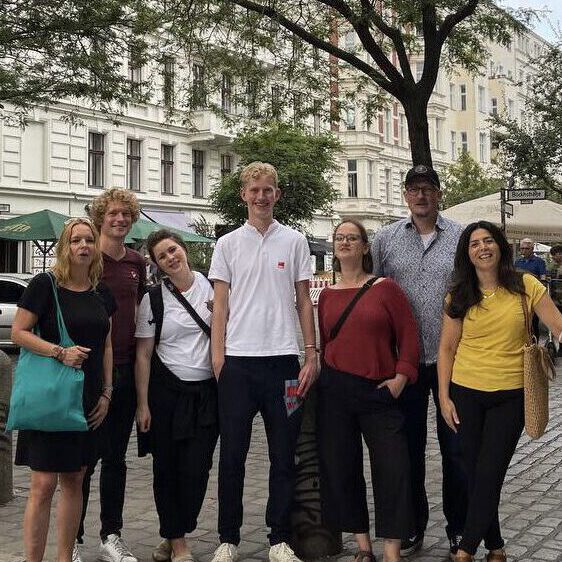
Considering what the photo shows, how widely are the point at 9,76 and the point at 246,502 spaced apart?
36.5ft

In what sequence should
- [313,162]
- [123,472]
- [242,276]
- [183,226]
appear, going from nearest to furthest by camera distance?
[242,276], [123,472], [313,162], [183,226]

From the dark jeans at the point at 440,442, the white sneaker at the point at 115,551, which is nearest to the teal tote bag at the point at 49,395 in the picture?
the white sneaker at the point at 115,551

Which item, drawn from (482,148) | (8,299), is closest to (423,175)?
(8,299)

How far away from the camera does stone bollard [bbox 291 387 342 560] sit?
16.3 feet

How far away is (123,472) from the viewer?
5.07 m

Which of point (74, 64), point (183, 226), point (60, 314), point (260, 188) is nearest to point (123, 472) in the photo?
point (60, 314)

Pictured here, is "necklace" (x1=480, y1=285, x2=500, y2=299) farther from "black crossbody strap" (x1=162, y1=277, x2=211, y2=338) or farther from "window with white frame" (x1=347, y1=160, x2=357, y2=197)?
"window with white frame" (x1=347, y1=160, x2=357, y2=197)

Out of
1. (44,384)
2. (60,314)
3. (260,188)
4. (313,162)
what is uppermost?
(313,162)

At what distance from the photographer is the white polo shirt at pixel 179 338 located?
15.9 feet

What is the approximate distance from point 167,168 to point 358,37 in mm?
27197

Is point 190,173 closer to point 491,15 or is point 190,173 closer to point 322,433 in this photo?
point 491,15

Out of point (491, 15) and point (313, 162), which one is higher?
point (313, 162)

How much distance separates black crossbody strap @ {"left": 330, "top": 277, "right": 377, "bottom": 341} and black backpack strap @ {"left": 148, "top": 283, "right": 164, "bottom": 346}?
0.96 metres

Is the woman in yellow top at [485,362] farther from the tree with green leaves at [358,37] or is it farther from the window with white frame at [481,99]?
the window with white frame at [481,99]
